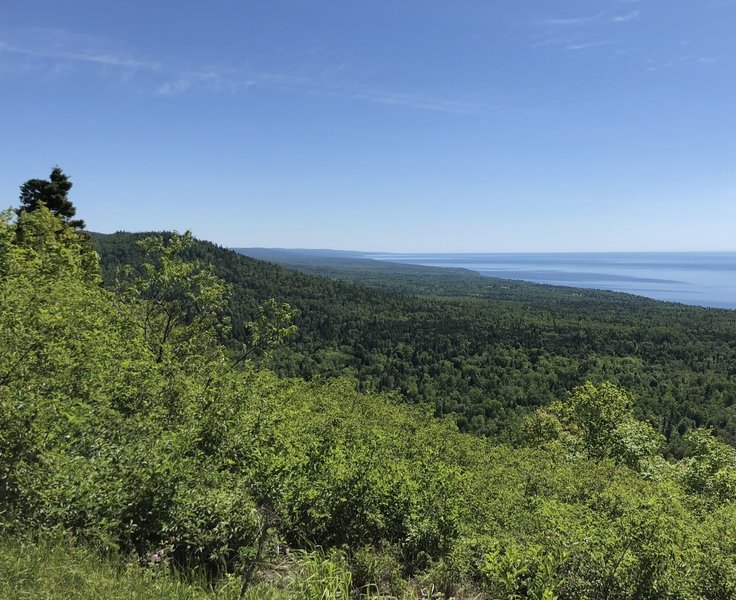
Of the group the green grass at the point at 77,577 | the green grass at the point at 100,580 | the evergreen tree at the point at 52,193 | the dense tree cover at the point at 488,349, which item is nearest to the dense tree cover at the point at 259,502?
the green grass at the point at 100,580

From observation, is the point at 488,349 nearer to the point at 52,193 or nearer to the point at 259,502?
the point at 52,193

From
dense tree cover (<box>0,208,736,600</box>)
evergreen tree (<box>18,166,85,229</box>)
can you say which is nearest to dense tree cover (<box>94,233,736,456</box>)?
evergreen tree (<box>18,166,85,229</box>)

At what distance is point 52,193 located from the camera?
32.8 m

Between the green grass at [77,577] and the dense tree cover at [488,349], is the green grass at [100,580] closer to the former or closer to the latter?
the green grass at [77,577]

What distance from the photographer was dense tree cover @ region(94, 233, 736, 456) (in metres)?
73.2

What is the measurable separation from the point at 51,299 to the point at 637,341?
12871cm

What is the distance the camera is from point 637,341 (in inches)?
4461

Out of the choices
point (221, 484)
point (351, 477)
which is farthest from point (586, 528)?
point (221, 484)

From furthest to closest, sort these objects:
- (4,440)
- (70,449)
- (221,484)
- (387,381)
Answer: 1. (387,381)
2. (221,484)
3. (70,449)
4. (4,440)

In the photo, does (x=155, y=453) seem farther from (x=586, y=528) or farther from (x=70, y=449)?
(x=586, y=528)

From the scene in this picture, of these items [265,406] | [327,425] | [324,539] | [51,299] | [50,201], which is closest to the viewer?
[324,539]

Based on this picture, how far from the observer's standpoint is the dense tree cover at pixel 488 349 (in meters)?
73.2

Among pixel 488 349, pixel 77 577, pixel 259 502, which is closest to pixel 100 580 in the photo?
pixel 77 577

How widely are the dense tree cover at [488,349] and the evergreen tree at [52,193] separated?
26.6 meters
